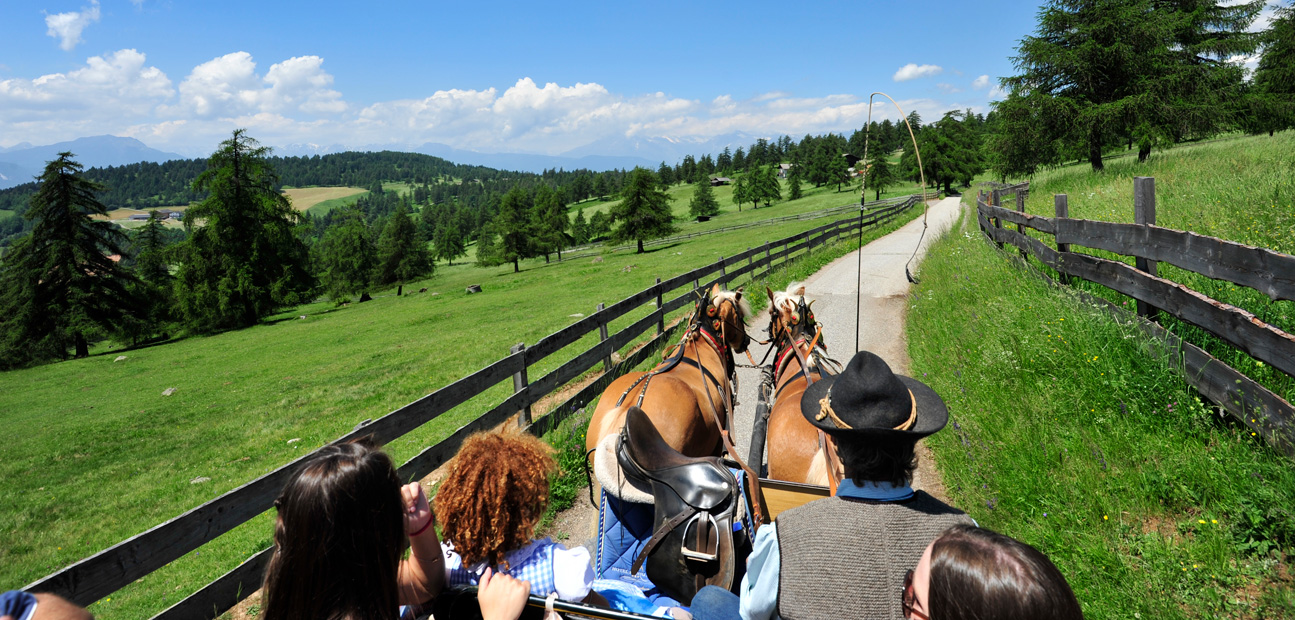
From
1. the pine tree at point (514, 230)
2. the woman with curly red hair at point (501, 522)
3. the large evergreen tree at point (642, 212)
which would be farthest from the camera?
the pine tree at point (514, 230)

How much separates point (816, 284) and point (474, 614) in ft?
44.8

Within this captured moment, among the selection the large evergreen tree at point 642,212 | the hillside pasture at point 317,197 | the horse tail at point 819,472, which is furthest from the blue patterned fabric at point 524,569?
the hillside pasture at point 317,197

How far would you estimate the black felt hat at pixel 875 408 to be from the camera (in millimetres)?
1841

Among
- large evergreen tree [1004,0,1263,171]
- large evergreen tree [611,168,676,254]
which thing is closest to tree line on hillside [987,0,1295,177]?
large evergreen tree [1004,0,1263,171]

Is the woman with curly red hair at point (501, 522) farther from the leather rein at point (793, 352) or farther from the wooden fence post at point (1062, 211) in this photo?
the wooden fence post at point (1062, 211)

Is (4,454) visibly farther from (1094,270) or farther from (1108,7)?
(1108,7)

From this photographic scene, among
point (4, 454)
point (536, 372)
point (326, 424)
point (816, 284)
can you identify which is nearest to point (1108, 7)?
point (816, 284)

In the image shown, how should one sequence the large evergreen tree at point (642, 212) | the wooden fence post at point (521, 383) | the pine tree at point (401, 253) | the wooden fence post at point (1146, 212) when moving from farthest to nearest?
1. the pine tree at point (401, 253)
2. the large evergreen tree at point (642, 212)
3. the wooden fence post at point (521, 383)
4. the wooden fence post at point (1146, 212)

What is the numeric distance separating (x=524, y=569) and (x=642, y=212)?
43733 millimetres

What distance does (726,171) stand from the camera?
13338 cm

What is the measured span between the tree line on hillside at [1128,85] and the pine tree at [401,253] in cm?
4461

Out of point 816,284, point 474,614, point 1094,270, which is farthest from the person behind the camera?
point 816,284

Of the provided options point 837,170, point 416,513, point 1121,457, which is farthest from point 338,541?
point 837,170

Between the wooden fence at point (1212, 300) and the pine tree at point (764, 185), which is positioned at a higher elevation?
the pine tree at point (764, 185)
